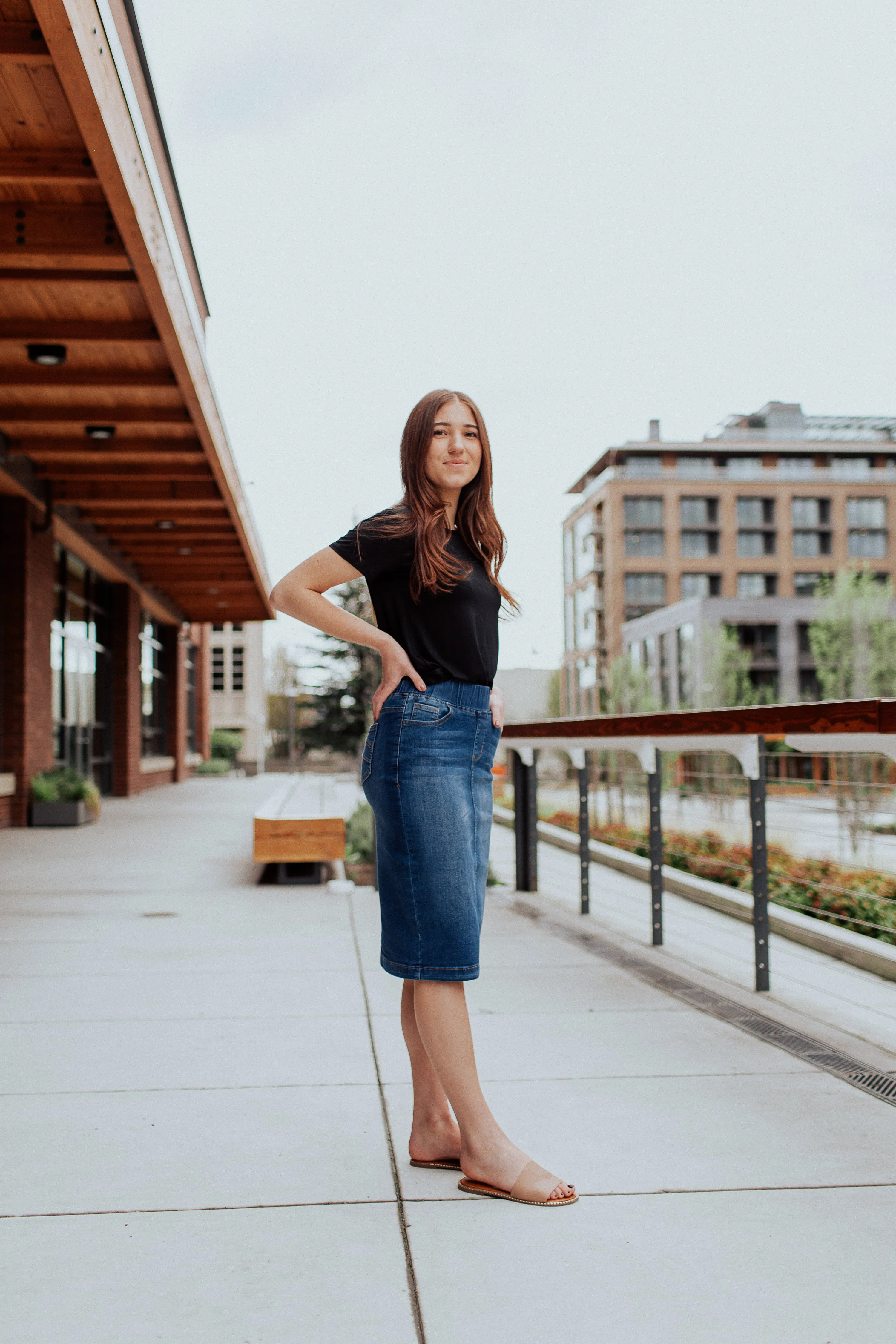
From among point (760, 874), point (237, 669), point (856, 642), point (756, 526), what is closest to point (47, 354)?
point (760, 874)

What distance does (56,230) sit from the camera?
643 centimetres

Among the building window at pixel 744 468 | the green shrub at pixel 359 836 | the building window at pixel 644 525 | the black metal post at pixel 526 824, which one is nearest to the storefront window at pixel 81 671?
the green shrub at pixel 359 836

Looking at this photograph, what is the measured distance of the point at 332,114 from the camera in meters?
14.3

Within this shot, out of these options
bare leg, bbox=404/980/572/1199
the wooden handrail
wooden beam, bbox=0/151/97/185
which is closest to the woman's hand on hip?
bare leg, bbox=404/980/572/1199

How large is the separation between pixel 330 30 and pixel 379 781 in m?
14.9

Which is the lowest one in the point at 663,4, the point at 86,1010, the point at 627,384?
the point at 86,1010

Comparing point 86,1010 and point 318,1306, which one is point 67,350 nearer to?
point 86,1010

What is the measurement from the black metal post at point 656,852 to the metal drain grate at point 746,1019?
217 mm

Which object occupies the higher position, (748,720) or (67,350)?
(67,350)

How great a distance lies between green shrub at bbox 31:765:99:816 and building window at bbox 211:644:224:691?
136ft

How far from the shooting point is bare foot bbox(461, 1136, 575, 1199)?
2352mm

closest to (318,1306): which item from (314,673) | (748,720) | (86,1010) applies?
(86,1010)

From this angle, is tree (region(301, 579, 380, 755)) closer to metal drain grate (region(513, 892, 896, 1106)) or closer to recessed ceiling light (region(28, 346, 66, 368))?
recessed ceiling light (region(28, 346, 66, 368))

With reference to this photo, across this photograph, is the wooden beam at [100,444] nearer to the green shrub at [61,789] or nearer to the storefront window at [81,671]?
the storefront window at [81,671]
